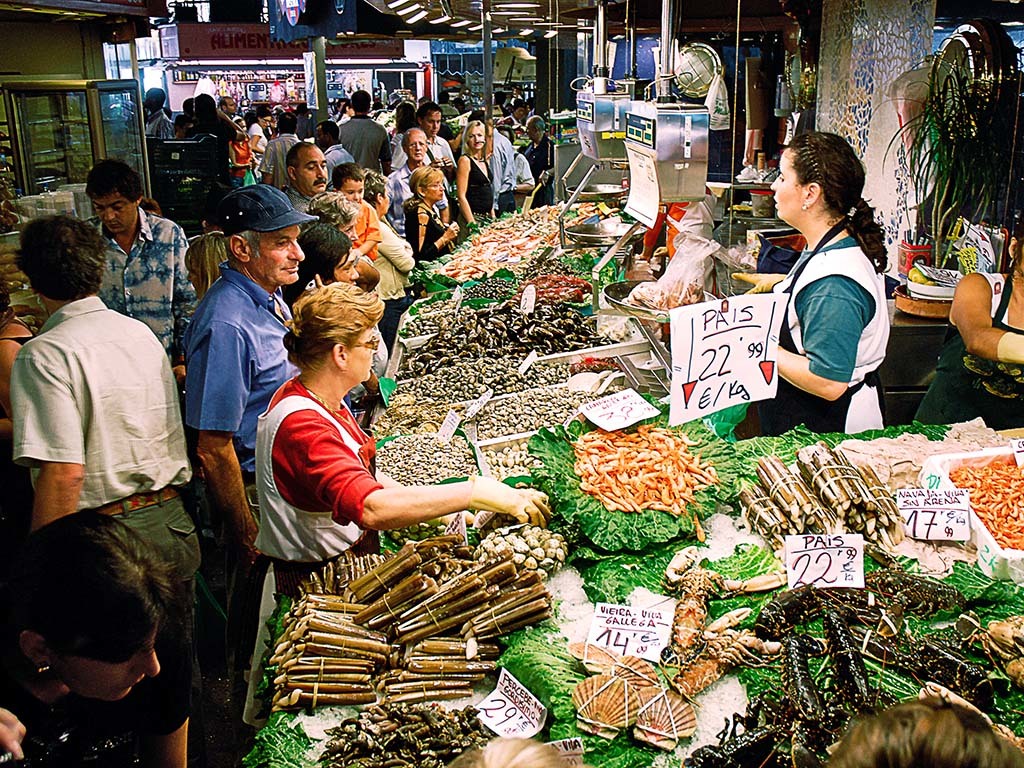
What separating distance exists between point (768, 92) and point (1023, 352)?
34.4 feet

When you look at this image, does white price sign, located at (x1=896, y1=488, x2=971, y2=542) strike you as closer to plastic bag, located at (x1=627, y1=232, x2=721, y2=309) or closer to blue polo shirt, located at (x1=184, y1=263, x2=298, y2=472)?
plastic bag, located at (x1=627, y1=232, x2=721, y2=309)

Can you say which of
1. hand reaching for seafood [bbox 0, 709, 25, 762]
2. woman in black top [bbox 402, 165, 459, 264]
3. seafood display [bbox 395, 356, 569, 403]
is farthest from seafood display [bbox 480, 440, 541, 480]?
woman in black top [bbox 402, 165, 459, 264]

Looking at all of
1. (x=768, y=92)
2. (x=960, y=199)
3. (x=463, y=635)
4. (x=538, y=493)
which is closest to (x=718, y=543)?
(x=538, y=493)

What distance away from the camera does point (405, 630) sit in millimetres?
2645

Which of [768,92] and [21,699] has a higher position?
[768,92]

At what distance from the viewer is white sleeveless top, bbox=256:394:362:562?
2990mm

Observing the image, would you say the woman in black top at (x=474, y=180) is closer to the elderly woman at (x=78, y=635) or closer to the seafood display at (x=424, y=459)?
the seafood display at (x=424, y=459)

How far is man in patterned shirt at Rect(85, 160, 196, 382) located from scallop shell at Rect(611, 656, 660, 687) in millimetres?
3922

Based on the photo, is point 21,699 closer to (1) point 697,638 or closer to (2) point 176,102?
(1) point 697,638

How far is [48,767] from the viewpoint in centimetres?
200

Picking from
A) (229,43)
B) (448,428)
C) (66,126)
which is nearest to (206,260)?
(448,428)

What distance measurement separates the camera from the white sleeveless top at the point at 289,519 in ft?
9.81

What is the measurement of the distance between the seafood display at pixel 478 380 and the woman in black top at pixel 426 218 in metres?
4.10

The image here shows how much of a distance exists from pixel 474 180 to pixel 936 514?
961 cm
